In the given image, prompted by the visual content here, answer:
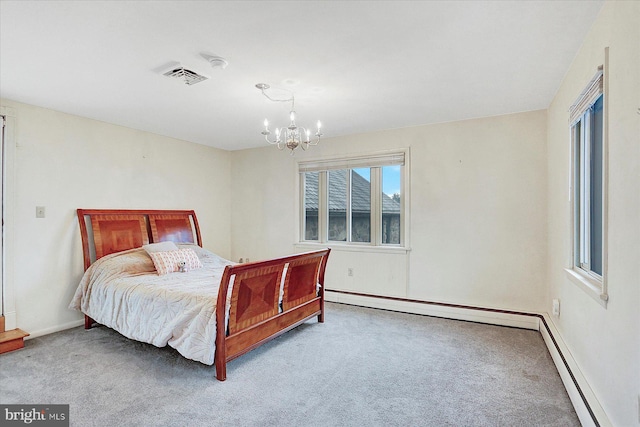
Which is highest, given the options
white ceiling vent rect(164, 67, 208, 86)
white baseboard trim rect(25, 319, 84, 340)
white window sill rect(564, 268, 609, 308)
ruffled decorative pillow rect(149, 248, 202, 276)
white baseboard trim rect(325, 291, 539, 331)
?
white ceiling vent rect(164, 67, 208, 86)

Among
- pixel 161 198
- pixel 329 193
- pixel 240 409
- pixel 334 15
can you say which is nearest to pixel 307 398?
pixel 240 409

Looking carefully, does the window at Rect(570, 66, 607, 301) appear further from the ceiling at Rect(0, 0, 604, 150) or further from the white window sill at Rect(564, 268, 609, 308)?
the ceiling at Rect(0, 0, 604, 150)

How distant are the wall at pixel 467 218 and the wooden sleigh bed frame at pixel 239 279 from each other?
3.71 ft

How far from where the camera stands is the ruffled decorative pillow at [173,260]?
3.68 metres

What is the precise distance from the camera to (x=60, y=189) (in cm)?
362

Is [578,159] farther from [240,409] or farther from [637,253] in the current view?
[240,409]

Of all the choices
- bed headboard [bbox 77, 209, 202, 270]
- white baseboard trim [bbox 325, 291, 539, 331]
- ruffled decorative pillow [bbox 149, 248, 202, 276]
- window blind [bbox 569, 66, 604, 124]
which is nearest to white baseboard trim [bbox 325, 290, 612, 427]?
white baseboard trim [bbox 325, 291, 539, 331]

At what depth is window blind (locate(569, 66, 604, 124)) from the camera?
6.09 feet

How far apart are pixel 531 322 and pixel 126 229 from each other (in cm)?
475

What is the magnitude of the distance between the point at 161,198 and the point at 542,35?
178 inches

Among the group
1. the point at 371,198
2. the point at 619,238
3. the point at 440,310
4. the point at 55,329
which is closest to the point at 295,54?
the point at 619,238

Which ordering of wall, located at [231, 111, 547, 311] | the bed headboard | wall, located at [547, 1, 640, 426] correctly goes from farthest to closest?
the bed headboard < wall, located at [231, 111, 547, 311] < wall, located at [547, 1, 640, 426]

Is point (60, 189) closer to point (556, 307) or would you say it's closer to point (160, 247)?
point (160, 247)

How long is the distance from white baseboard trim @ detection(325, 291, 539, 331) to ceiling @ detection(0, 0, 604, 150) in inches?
88.2
